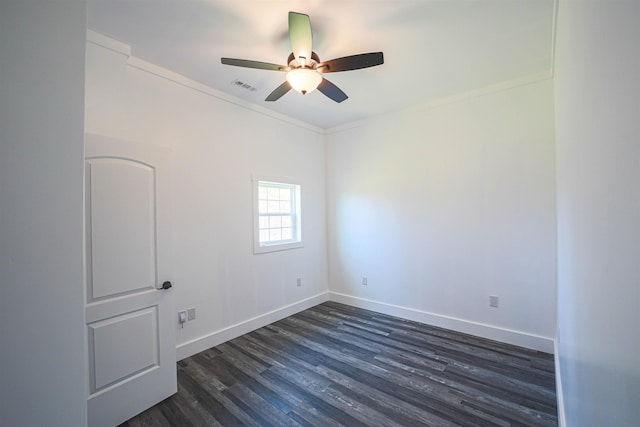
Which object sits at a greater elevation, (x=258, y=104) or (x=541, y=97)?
(x=258, y=104)

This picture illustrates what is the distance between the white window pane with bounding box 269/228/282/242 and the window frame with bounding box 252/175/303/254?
0.09 meters

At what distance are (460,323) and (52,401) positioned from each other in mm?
3619

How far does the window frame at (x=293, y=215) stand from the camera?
11.3 feet

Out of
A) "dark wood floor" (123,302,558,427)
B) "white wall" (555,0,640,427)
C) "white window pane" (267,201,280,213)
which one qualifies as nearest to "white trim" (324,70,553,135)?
"white window pane" (267,201,280,213)

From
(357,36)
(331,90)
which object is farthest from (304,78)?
(357,36)

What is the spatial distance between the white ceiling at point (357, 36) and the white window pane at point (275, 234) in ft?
6.29

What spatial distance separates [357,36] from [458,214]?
232cm

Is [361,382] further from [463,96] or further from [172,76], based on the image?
[172,76]

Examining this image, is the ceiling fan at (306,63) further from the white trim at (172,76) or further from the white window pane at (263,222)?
the white window pane at (263,222)

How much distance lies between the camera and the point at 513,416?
1888 millimetres

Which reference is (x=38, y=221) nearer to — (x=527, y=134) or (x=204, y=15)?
(x=204, y=15)

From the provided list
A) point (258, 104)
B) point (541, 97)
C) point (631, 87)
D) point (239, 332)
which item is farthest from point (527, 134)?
point (239, 332)

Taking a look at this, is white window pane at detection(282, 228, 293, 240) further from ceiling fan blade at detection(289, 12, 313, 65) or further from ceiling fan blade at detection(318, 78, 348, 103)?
ceiling fan blade at detection(289, 12, 313, 65)

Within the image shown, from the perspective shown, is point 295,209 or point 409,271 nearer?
point 409,271
